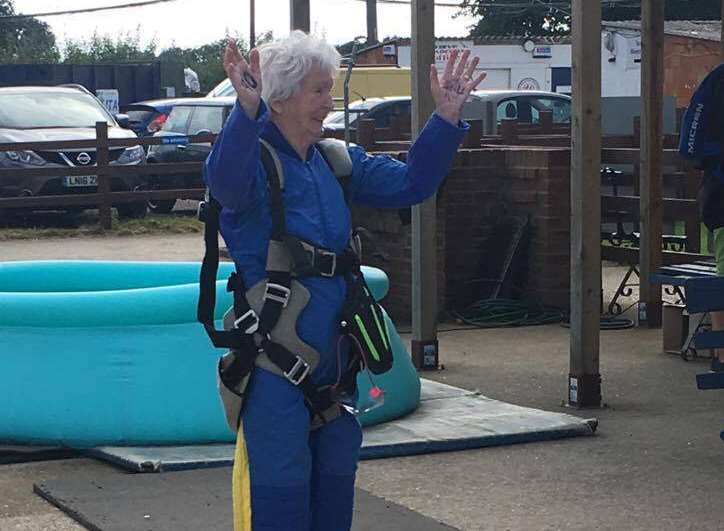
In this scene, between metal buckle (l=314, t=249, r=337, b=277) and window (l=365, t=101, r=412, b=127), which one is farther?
window (l=365, t=101, r=412, b=127)

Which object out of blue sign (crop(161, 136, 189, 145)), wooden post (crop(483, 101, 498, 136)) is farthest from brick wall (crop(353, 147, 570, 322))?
blue sign (crop(161, 136, 189, 145))

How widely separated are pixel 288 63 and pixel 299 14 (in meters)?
5.29

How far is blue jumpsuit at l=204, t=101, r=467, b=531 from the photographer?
153 inches

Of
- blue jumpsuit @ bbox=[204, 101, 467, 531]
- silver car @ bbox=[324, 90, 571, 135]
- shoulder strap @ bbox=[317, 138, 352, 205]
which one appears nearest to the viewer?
blue jumpsuit @ bbox=[204, 101, 467, 531]

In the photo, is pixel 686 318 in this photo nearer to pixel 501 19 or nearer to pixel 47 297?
pixel 47 297

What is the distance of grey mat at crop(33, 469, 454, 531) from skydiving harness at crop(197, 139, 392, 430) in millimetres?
1684

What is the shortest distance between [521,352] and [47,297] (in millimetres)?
3928

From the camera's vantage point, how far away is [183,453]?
661cm

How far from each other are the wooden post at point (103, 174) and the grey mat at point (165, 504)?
1213 centimetres

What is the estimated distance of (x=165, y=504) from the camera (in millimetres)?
5832

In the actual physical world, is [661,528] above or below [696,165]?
below

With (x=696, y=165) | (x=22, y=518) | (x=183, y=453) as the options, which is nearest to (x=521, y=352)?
(x=696, y=165)

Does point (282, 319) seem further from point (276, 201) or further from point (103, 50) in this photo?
point (103, 50)

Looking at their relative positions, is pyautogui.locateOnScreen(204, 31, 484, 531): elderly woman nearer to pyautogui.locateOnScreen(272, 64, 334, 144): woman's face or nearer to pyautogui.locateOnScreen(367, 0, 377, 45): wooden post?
pyautogui.locateOnScreen(272, 64, 334, 144): woman's face
